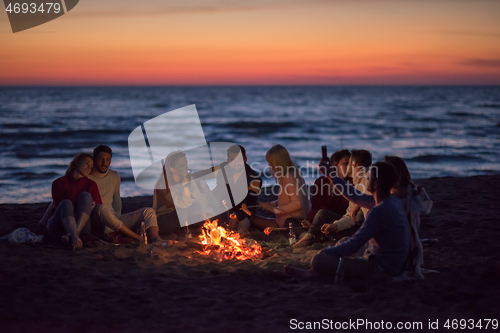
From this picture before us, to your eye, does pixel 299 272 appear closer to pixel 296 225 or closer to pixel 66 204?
pixel 296 225

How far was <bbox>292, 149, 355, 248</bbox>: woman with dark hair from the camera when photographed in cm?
545

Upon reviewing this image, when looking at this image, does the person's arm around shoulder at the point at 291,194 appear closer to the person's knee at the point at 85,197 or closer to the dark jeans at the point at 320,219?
the dark jeans at the point at 320,219

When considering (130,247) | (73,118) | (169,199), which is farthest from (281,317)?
(73,118)

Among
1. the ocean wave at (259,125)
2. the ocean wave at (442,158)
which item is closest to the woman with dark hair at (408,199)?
the ocean wave at (442,158)

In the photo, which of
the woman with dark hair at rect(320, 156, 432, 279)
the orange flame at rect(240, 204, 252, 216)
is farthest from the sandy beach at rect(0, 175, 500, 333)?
the orange flame at rect(240, 204, 252, 216)

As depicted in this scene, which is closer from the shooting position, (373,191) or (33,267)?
(373,191)

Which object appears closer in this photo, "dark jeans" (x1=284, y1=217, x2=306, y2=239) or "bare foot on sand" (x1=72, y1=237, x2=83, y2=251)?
"bare foot on sand" (x1=72, y1=237, x2=83, y2=251)

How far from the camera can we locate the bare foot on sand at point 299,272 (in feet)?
14.1

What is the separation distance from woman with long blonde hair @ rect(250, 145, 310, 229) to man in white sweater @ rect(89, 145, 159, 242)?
1.58 m

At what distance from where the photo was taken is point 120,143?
74.8 ft

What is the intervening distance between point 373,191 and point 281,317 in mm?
1343

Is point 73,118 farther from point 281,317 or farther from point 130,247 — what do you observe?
point 281,317

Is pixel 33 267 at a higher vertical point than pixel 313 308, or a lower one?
higher

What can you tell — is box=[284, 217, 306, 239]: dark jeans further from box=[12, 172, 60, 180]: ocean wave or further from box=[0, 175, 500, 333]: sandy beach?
box=[12, 172, 60, 180]: ocean wave
